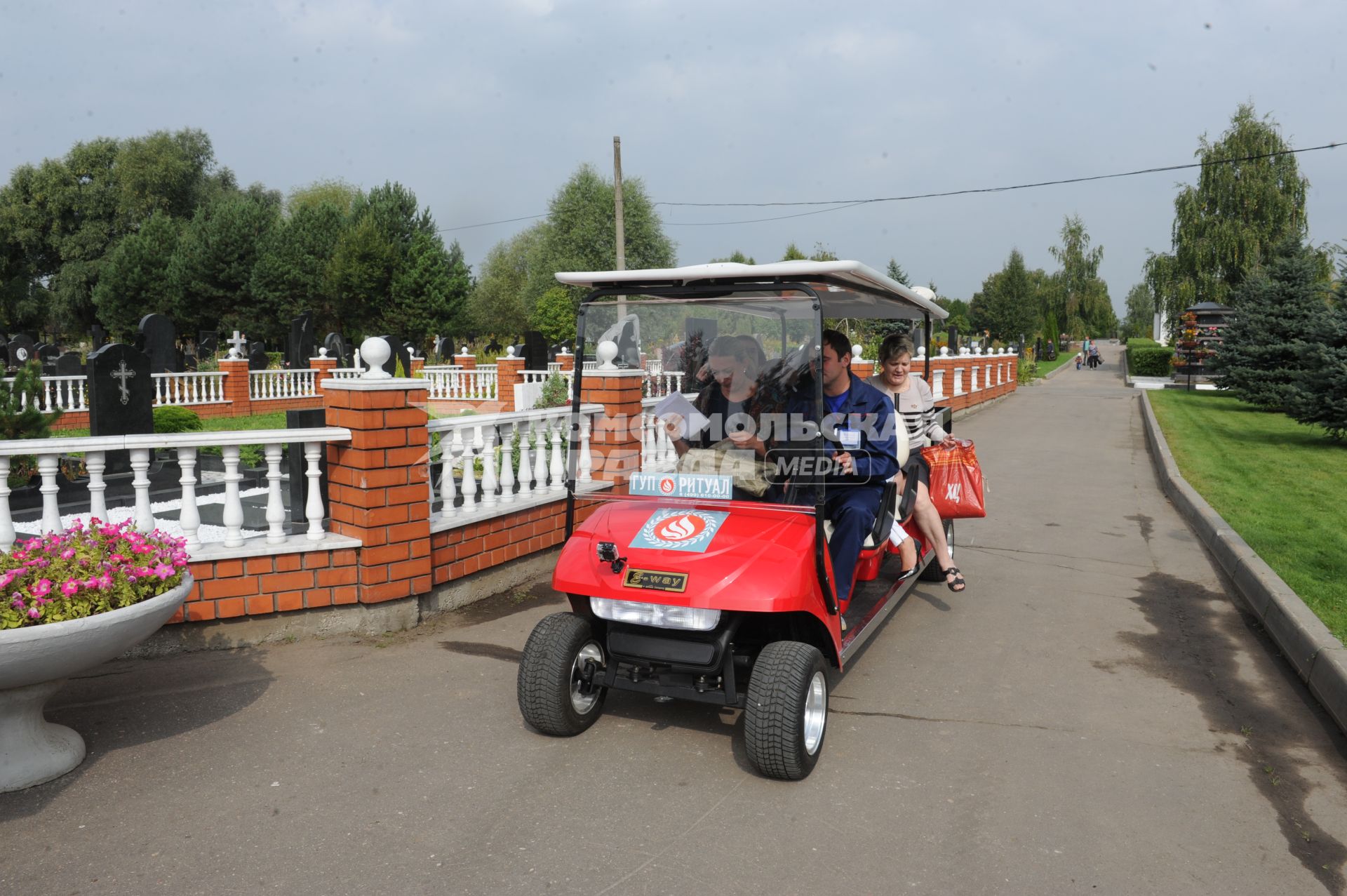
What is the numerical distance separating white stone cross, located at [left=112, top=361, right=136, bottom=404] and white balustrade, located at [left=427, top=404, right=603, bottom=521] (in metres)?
6.04

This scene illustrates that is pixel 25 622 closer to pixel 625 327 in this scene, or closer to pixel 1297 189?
pixel 625 327

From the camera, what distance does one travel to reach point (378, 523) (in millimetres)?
5391

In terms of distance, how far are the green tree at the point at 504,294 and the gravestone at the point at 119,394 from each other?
176ft

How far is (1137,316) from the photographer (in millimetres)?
132250

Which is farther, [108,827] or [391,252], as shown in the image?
[391,252]

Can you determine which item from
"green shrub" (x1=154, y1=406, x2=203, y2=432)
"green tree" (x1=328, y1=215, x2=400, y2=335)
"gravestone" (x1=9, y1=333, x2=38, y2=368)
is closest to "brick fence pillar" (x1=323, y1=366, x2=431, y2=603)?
"green shrub" (x1=154, y1=406, x2=203, y2=432)

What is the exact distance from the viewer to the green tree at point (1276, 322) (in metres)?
22.0

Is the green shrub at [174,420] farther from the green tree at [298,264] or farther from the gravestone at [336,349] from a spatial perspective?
the green tree at [298,264]

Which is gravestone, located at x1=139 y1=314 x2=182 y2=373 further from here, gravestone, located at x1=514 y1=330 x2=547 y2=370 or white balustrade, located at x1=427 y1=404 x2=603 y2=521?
white balustrade, located at x1=427 y1=404 x2=603 y2=521

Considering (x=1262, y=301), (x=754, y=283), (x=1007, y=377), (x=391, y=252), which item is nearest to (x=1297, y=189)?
(x=1007, y=377)

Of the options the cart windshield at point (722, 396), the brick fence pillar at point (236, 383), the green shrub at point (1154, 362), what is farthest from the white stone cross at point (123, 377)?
the green shrub at point (1154, 362)

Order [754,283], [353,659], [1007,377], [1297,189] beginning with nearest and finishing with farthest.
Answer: [754,283] → [353,659] → [1007,377] → [1297,189]

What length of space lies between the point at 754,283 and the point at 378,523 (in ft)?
8.74

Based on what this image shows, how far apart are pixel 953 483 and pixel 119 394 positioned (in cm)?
990
